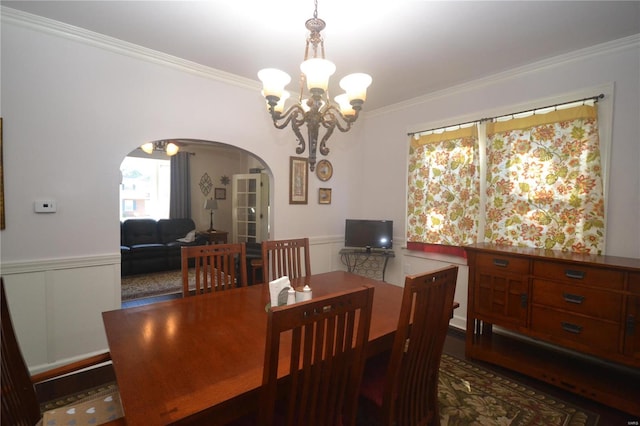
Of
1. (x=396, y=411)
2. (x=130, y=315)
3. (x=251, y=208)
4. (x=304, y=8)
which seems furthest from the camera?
(x=251, y=208)

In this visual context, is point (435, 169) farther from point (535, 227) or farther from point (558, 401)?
point (558, 401)

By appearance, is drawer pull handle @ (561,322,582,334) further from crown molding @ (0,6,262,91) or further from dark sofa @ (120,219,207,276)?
dark sofa @ (120,219,207,276)

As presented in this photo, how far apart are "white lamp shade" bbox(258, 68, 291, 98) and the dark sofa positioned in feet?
15.1

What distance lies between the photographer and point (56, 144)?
7.31 feet

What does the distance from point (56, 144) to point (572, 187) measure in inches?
164

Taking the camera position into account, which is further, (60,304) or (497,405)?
(60,304)

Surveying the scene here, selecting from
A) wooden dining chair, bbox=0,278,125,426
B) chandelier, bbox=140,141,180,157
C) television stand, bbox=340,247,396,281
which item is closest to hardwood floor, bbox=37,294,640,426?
wooden dining chair, bbox=0,278,125,426

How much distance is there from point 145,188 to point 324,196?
4443 millimetres

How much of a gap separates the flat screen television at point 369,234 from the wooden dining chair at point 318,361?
2.66 metres

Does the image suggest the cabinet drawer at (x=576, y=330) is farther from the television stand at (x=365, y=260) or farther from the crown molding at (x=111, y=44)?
the crown molding at (x=111, y=44)

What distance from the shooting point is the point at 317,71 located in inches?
61.6

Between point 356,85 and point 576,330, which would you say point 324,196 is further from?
point 576,330

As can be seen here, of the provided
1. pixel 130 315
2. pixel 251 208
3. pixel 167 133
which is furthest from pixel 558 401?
pixel 251 208

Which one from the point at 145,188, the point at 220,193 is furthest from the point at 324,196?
the point at 145,188
